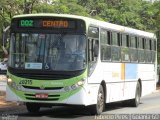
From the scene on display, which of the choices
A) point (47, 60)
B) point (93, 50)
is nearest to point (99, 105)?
point (93, 50)

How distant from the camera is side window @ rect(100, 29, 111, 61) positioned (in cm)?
1786

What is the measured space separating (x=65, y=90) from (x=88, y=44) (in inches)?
63.0

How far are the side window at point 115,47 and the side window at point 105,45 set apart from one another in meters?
0.47

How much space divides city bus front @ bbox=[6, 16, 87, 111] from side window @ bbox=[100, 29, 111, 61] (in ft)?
5.35

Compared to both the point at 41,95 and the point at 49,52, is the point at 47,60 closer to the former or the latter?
the point at 49,52

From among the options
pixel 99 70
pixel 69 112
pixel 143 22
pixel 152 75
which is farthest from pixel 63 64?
pixel 143 22

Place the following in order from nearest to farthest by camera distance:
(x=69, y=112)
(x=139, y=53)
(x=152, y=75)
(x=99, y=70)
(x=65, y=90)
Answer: (x=65, y=90) < (x=99, y=70) < (x=69, y=112) < (x=139, y=53) < (x=152, y=75)

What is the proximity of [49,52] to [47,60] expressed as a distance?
0.84 ft

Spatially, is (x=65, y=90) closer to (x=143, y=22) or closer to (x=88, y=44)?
(x=88, y=44)

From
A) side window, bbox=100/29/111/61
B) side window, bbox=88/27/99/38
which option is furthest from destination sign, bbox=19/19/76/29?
side window, bbox=100/29/111/61

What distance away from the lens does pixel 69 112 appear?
1855cm

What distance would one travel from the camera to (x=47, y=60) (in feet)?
53.2

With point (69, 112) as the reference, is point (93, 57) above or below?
above

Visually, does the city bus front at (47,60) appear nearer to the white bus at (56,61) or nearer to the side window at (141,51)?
the white bus at (56,61)
